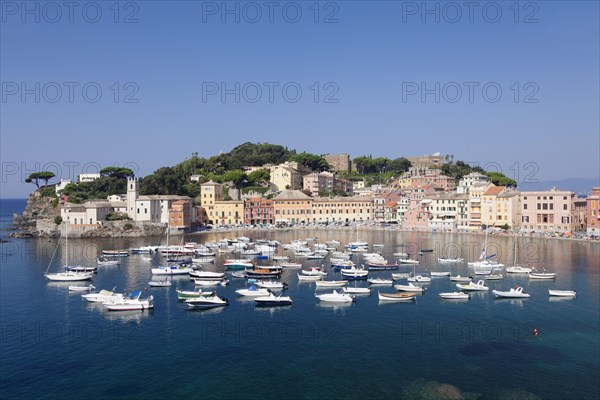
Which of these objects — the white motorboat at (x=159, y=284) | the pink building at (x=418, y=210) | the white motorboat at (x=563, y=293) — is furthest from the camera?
the pink building at (x=418, y=210)

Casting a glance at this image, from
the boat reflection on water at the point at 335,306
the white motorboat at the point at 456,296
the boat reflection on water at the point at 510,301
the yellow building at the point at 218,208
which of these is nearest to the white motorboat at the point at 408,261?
the white motorboat at the point at 456,296

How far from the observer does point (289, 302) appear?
29484 mm

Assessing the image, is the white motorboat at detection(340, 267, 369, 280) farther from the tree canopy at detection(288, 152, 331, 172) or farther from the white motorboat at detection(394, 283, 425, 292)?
the tree canopy at detection(288, 152, 331, 172)

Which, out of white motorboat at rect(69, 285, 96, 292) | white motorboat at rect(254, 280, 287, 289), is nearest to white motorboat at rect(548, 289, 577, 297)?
white motorboat at rect(254, 280, 287, 289)

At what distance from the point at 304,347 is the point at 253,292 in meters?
9.78

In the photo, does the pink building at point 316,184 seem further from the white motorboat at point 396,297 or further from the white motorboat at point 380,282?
the white motorboat at point 396,297

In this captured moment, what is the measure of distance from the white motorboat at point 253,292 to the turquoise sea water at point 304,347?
0.72 m

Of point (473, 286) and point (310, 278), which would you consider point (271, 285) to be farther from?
point (473, 286)

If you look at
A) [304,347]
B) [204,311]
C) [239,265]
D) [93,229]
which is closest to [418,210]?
[239,265]

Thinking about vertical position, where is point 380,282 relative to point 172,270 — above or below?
below

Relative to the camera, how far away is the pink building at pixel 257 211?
7981 centimetres

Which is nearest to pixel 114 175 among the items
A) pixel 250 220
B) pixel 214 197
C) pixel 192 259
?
pixel 214 197

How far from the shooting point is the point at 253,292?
1227 inches

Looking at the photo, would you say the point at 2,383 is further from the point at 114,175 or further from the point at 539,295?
the point at 114,175
